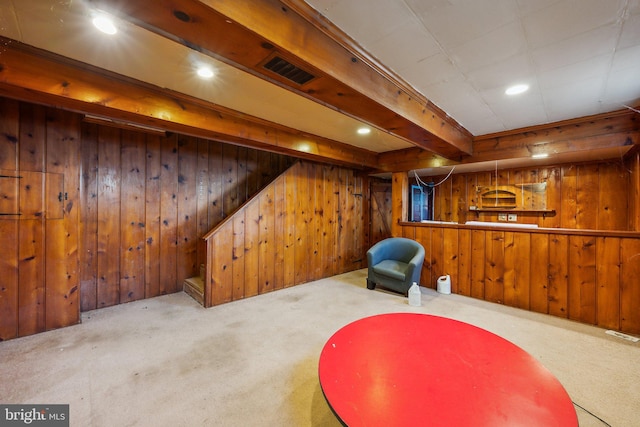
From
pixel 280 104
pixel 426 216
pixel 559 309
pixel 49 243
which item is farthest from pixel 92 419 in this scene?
pixel 426 216

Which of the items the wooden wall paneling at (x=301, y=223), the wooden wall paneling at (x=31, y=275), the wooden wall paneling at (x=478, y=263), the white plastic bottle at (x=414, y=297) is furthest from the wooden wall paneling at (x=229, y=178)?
the wooden wall paneling at (x=478, y=263)

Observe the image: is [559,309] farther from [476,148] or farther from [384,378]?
[384,378]

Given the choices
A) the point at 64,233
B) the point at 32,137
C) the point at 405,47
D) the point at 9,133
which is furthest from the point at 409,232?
the point at 9,133

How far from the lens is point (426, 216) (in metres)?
5.86

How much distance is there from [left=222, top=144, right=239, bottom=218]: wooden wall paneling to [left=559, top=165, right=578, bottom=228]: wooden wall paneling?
5595mm

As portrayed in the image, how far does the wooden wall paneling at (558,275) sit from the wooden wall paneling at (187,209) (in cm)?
476

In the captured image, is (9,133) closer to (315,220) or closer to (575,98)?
(315,220)

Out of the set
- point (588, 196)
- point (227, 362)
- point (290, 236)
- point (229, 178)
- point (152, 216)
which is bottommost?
point (227, 362)

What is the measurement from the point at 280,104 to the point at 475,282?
351 cm

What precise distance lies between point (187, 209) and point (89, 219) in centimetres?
110

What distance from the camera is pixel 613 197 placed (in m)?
3.91

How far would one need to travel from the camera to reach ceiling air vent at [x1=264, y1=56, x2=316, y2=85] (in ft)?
4.75

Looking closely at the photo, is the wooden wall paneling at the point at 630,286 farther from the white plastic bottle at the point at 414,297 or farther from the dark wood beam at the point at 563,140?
the white plastic bottle at the point at 414,297

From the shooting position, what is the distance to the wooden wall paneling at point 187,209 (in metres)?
3.72
